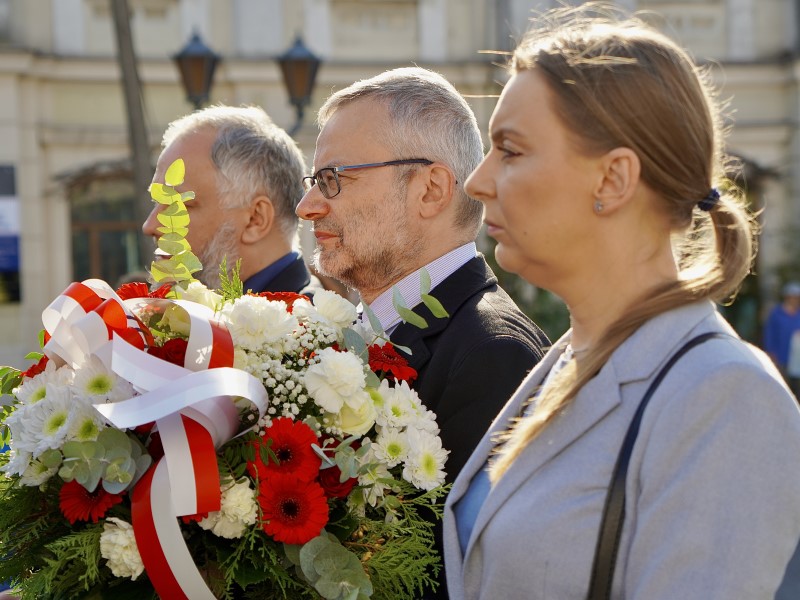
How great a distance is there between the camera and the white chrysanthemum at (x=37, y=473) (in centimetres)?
195

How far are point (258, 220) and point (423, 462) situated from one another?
164 centimetres

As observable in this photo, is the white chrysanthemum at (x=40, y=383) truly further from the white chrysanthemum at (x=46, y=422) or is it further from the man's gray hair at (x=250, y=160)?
the man's gray hair at (x=250, y=160)

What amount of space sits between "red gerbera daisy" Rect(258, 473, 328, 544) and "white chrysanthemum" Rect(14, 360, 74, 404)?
1.49 ft

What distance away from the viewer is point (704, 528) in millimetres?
1437

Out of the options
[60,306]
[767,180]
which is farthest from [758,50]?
[60,306]

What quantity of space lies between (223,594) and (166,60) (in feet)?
40.8

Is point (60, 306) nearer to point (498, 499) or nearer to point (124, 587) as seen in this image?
point (124, 587)

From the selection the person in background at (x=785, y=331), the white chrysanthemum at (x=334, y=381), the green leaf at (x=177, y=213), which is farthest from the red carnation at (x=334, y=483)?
the person in background at (x=785, y=331)

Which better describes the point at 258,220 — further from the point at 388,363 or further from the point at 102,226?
the point at 102,226

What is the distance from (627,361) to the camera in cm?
162

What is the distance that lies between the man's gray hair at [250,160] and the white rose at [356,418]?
62.2 inches

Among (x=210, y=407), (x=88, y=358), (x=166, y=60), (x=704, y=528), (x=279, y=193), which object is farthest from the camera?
(x=166, y=60)

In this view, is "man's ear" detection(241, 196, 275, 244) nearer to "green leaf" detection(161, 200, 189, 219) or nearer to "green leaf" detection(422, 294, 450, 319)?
"green leaf" detection(161, 200, 189, 219)

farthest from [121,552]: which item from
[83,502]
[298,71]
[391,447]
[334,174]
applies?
[298,71]
